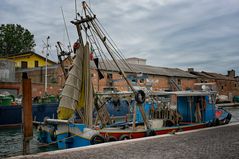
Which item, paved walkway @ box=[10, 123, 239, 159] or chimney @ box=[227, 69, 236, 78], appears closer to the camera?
paved walkway @ box=[10, 123, 239, 159]

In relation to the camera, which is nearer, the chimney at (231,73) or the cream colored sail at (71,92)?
the cream colored sail at (71,92)

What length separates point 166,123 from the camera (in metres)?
17.4

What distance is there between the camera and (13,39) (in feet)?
219

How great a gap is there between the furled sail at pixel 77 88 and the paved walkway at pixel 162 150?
4.08 m

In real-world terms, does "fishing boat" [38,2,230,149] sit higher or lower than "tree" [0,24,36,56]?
lower

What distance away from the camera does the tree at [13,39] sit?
217ft

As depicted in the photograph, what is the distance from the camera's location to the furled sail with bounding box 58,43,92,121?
46.0 ft

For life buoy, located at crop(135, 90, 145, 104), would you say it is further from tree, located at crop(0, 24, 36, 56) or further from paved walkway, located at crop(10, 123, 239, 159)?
tree, located at crop(0, 24, 36, 56)

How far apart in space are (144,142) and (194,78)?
5079 cm

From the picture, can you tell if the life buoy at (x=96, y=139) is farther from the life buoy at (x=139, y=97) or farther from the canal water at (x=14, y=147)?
the canal water at (x=14, y=147)

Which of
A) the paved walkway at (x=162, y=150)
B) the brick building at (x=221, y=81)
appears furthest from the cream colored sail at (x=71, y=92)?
the brick building at (x=221, y=81)

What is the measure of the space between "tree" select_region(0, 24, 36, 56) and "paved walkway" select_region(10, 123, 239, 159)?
61306 mm

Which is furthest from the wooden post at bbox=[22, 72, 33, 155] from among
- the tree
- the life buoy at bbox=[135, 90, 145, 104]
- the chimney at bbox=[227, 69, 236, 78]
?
the chimney at bbox=[227, 69, 236, 78]

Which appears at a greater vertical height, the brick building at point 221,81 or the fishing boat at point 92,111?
the brick building at point 221,81
